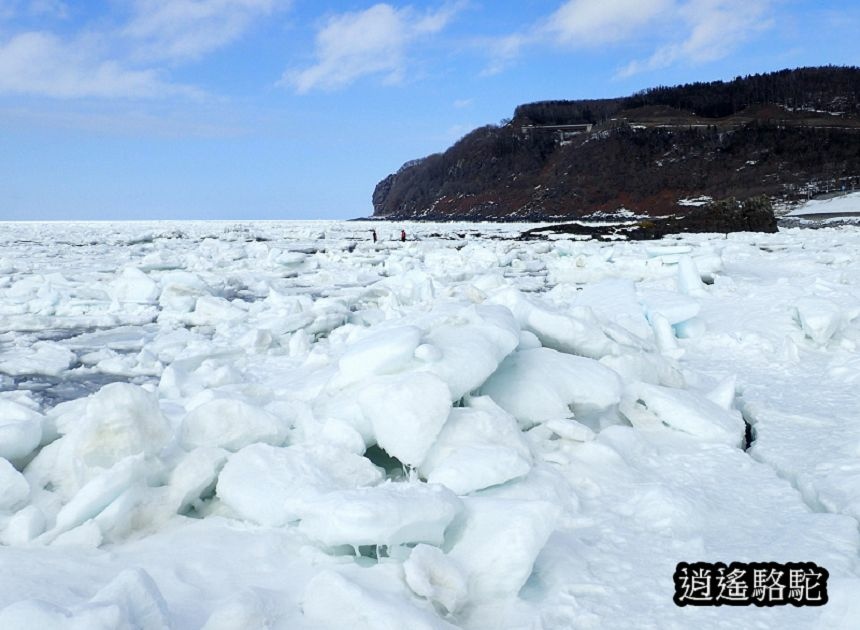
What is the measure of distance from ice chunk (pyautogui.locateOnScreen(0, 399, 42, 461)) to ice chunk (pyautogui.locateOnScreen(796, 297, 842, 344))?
437 centimetres

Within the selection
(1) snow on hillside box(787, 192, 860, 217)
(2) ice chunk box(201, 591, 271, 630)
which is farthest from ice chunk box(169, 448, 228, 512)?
(1) snow on hillside box(787, 192, 860, 217)

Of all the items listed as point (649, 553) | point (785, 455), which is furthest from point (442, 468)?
point (785, 455)

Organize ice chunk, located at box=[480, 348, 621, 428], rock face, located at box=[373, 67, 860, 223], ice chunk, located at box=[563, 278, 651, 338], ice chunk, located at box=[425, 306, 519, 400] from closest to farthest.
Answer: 1. ice chunk, located at box=[425, 306, 519, 400]
2. ice chunk, located at box=[480, 348, 621, 428]
3. ice chunk, located at box=[563, 278, 651, 338]
4. rock face, located at box=[373, 67, 860, 223]

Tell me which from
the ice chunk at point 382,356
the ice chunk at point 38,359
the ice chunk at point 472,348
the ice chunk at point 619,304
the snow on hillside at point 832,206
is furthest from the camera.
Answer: the snow on hillside at point 832,206

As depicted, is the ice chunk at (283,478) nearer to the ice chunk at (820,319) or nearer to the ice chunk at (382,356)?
the ice chunk at (382,356)

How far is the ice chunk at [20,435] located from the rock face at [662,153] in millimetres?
40595

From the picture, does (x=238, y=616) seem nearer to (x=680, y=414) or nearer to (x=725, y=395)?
(x=680, y=414)

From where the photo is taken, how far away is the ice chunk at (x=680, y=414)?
109 inches

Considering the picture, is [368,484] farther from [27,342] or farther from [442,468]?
[27,342]

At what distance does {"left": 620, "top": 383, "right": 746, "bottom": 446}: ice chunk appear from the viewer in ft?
9.09

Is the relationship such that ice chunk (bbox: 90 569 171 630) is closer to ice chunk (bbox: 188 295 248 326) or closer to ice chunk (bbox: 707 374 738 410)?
ice chunk (bbox: 707 374 738 410)

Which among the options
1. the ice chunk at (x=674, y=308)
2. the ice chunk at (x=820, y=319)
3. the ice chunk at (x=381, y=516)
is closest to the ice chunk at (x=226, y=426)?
the ice chunk at (x=381, y=516)

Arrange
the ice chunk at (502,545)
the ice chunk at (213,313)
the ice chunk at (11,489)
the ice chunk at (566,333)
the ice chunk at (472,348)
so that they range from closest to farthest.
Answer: the ice chunk at (502,545)
the ice chunk at (11,489)
the ice chunk at (472,348)
the ice chunk at (566,333)
the ice chunk at (213,313)

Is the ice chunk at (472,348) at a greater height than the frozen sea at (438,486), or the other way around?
the ice chunk at (472,348)
